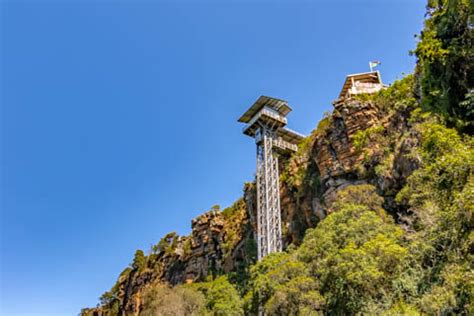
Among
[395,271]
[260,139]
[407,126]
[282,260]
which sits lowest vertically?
[395,271]

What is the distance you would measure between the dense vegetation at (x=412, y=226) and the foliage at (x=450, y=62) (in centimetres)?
4

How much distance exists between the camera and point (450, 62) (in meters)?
15.9

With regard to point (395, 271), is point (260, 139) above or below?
above

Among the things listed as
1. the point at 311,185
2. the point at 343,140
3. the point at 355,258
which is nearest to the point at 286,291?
the point at 355,258

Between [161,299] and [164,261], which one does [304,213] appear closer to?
[161,299]

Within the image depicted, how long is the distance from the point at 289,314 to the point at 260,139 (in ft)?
64.5

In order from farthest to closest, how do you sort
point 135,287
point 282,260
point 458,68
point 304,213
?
point 135,287, point 304,213, point 282,260, point 458,68

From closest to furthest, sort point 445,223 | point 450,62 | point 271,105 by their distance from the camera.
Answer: point 445,223 → point 450,62 → point 271,105

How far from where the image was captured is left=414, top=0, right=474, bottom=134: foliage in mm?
15047

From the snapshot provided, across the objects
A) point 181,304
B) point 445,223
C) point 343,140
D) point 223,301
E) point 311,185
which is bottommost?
point 223,301

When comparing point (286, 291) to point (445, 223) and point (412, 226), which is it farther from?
point (445, 223)

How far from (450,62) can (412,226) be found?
276 inches

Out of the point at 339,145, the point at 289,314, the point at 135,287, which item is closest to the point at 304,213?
the point at 339,145

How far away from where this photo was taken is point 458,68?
634 inches
